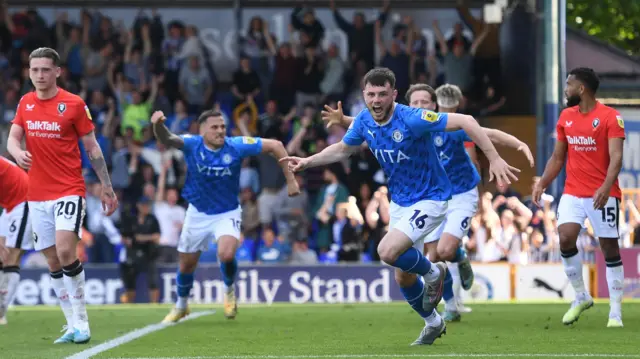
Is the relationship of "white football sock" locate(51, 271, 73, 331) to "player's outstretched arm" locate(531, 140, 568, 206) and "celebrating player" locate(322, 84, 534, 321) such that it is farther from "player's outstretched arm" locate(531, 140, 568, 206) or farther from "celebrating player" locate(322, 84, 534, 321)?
"player's outstretched arm" locate(531, 140, 568, 206)

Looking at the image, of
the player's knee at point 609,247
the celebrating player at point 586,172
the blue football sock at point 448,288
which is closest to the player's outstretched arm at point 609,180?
the celebrating player at point 586,172

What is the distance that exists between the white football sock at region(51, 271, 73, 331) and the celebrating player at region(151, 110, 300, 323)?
261 centimetres

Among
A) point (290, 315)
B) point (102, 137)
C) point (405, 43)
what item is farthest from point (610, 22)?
point (290, 315)

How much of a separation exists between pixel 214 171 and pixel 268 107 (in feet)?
36.3

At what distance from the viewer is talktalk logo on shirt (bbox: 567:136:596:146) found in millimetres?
12078

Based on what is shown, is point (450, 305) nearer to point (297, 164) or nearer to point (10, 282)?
point (297, 164)

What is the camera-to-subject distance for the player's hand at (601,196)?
11617 mm

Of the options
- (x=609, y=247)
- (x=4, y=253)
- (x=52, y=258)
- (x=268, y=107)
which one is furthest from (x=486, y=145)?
(x=268, y=107)

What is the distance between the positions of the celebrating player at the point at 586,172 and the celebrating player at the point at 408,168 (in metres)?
2.36

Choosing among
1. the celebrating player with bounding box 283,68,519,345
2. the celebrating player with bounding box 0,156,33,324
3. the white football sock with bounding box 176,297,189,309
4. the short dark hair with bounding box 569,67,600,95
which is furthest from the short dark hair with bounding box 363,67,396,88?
the celebrating player with bounding box 0,156,33,324

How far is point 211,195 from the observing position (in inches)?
546

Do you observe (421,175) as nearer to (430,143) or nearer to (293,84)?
(430,143)

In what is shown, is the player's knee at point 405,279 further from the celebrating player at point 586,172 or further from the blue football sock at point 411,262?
the celebrating player at point 586,172

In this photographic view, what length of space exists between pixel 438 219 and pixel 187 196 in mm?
4535
